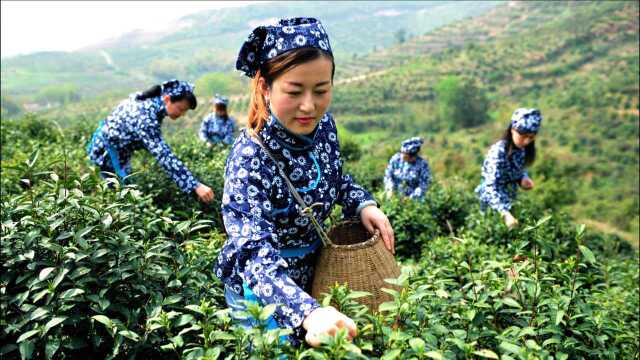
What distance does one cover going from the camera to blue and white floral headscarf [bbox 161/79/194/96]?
460 cm

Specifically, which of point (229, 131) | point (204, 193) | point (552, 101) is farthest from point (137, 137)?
point (552, 101)

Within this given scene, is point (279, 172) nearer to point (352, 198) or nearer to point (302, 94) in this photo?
point (302, 94)

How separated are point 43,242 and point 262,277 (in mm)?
779

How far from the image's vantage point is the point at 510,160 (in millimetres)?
4734

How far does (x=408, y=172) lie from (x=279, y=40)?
5677 mm

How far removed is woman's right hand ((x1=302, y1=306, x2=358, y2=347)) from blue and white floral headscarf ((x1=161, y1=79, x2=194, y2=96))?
360cm

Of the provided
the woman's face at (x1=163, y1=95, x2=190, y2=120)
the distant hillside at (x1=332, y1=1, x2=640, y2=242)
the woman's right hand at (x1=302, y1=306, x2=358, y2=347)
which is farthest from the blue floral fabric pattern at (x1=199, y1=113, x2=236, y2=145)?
the distant hillside at (x1=332, y1=1, x2=640, y2=242)

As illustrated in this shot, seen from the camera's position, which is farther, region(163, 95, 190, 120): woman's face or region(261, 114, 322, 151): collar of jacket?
region(163, 95, 190, 120): woman's face

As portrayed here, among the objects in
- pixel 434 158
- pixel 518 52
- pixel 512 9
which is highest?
pixel 512 9

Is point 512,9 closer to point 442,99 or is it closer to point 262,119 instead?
point 442,99

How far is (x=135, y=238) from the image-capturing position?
207cm

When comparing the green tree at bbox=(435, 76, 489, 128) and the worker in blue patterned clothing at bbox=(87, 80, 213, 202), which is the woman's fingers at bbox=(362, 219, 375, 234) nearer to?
the worker in blue patterned clothing at bbox=(87, 80, 213, 202)

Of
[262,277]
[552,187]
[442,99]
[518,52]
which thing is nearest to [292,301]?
[262,277]

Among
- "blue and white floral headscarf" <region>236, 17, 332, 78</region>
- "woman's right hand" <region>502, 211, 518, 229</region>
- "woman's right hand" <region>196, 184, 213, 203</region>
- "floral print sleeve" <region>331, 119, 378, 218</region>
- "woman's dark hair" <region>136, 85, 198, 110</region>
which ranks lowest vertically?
"woman's right hand" <region>502, 211, 518, 229</region>
